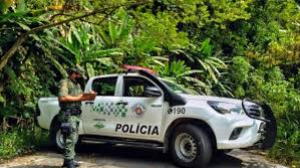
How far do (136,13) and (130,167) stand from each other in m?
3.22

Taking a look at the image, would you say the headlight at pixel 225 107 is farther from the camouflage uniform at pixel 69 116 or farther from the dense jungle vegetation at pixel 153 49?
the camouflage uniform at pixel 69 116

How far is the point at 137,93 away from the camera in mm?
9703

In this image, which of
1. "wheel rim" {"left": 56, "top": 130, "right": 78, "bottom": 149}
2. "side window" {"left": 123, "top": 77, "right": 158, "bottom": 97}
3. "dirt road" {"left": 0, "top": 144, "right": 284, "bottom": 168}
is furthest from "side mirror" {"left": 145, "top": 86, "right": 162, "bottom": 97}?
"wheel rim" {"left": 56, "top": 130, "right": 78, "bottom": 149}

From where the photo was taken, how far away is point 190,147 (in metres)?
8.68

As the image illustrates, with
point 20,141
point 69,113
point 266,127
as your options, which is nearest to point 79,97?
point 69,113

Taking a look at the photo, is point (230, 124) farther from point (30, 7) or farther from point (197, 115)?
point (30, 7)

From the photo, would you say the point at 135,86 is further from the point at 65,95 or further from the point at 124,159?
the point at 65,95

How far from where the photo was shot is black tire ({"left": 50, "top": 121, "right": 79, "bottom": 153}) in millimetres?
10320

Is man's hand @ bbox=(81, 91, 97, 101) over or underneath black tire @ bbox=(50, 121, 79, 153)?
over

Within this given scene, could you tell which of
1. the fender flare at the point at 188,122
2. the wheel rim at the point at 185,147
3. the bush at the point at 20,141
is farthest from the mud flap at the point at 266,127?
the bush at the point at 20,141

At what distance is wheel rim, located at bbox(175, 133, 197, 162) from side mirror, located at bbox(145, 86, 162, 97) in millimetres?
903

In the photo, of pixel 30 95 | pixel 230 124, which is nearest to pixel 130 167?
pixel 230 124

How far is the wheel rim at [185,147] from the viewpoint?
338 inches

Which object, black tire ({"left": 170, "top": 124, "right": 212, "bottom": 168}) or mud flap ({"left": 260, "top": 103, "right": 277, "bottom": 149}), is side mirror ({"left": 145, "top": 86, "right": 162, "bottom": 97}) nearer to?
black tire ({"left": 170, "top": 124, "right": 212, "bottom": 168})
